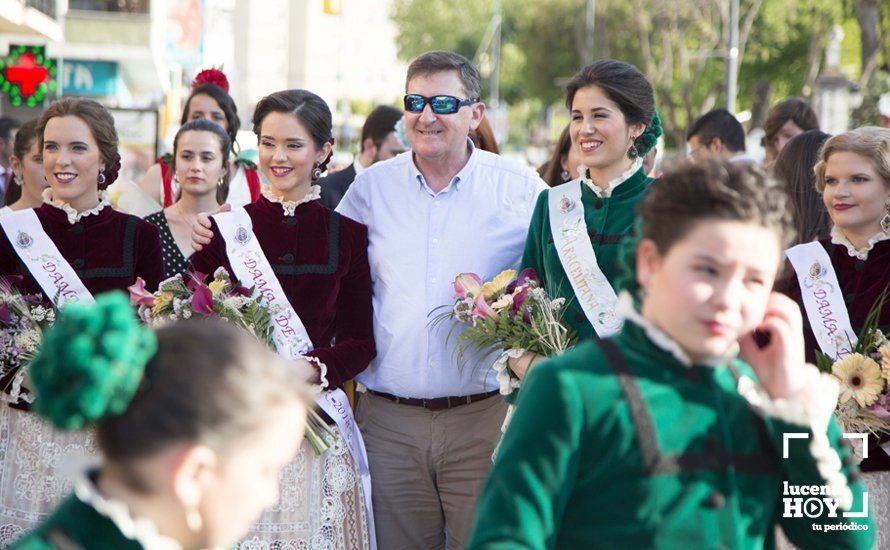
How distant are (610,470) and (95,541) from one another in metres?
0.89

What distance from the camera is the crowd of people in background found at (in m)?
1.99

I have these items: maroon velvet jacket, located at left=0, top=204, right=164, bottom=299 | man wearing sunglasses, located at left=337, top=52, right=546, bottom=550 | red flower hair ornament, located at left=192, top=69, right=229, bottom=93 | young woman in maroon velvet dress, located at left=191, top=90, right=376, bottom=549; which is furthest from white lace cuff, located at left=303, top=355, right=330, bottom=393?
red flower hair ornament, located at left=192, top=69, right=229, bottom=93

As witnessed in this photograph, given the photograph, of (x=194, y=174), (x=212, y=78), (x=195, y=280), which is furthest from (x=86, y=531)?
(x=212, y=78)

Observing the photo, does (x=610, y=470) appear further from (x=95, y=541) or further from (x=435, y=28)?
(x=435, y=28)

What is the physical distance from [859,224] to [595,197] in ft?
2.96

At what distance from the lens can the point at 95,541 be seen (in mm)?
1994

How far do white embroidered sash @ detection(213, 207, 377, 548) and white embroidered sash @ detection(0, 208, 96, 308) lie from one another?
539mm

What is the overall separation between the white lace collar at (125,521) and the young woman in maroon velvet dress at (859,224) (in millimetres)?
2661

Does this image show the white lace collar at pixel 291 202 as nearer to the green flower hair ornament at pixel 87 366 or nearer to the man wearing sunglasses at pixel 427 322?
the man wearing sunglasses at pixel 427 322

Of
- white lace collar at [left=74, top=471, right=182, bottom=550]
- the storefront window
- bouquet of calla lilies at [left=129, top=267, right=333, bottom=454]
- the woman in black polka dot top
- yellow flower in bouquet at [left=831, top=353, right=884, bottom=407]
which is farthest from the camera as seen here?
the storefront window

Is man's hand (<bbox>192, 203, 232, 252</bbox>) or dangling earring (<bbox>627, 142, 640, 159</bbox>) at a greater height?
dangling earring (<bbox>627, 142, 640, 159</bbox>)

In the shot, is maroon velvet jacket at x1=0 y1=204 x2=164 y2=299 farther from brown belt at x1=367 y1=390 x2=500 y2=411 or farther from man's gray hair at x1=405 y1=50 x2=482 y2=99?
man's gray hair at x1=405 y1=50 x2=482 y2=99

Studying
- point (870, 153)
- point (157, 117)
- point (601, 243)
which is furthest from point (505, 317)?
point (157, 117)

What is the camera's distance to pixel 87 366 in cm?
187
